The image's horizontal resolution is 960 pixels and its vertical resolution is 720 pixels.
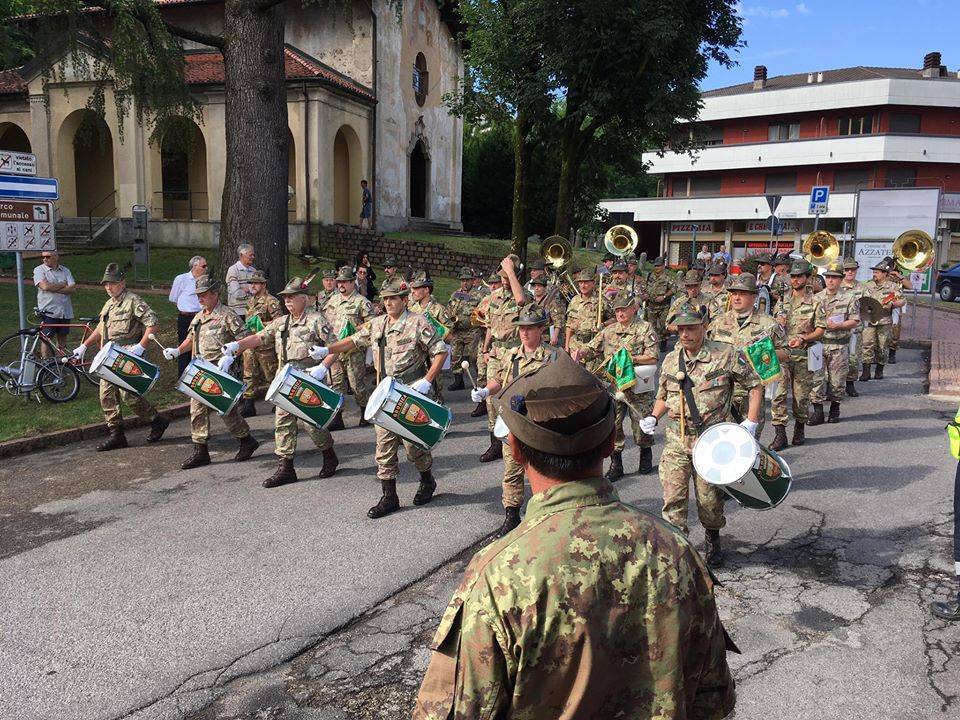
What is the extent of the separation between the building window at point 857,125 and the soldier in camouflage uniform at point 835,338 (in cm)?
4318

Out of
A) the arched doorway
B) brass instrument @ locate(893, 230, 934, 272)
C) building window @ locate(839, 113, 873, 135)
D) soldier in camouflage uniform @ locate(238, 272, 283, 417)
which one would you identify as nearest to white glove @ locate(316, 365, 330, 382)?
soldier in camouflage uniform @ locate(238, 272, 283, 417)

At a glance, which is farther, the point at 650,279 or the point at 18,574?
A: the point at 650,279

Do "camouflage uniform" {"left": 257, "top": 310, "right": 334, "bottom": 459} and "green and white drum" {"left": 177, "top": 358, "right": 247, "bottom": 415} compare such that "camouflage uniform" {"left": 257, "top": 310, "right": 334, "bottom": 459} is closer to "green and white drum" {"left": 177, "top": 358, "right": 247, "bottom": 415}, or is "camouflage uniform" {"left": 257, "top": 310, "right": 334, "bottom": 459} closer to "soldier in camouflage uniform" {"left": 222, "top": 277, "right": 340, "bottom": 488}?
"soldier in camouflage uniform" {"left": 222, "top": 277, "right": 340, "bottom": 488}

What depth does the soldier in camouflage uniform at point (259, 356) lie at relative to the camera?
10.6 m

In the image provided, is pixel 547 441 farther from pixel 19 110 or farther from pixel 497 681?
pixel 19 110

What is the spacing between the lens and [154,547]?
19.6ft

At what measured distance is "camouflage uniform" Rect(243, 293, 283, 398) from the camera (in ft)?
34.9

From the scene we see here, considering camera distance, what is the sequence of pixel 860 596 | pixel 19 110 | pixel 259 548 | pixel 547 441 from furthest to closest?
pixel 19 110, pixel 259 548, pixel 860 596, pixel 547 441

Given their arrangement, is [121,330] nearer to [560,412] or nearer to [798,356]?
[798,356]

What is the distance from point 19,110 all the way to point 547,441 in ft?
109

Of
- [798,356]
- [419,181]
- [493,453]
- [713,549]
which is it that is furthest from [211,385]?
[419,181]

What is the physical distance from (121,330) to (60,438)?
1534 millimetres

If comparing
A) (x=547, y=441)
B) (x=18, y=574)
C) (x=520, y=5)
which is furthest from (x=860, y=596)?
(x=520, y=5)

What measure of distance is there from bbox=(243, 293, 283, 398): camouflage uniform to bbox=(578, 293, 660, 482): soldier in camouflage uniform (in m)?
4.65
